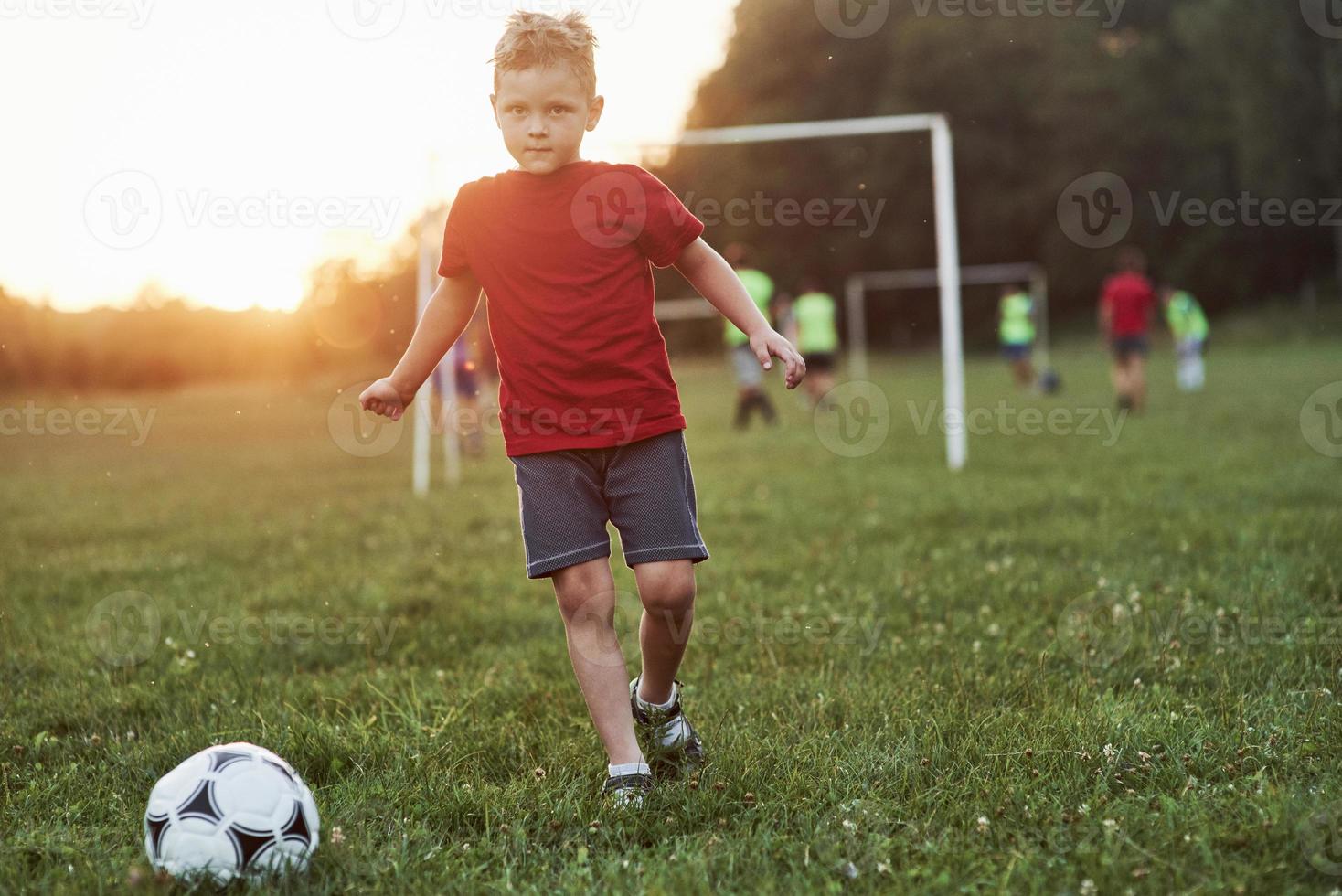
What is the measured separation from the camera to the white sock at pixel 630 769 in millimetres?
2855

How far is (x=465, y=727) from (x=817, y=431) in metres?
10.7

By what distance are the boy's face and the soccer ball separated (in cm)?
157

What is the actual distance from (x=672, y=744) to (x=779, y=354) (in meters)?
1.10

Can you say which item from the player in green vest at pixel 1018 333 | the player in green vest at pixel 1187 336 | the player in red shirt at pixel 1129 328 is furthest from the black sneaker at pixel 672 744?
the player in green vest at pixel 1018 333

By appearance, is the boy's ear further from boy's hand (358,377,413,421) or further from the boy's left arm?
boy's hand (358,377,413,421)

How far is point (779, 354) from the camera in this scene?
2.91 meters

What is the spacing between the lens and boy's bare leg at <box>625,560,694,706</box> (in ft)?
9.54

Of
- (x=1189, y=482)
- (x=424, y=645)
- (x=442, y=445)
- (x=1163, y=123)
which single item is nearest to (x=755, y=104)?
(x=1163, y=123)

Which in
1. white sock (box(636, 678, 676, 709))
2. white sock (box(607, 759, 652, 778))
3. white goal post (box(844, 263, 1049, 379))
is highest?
white goal post (box(844, 263, 1049, 379))

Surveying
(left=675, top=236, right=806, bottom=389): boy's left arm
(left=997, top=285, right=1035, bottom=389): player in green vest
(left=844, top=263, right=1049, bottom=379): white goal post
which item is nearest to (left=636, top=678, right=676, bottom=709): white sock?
(left=675, top=236, right=806, bottom=389): boy's left arm

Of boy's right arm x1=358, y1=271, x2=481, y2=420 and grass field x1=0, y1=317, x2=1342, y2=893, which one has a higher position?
boy's right arm x1=358, y1=271, x2=481, y2=420

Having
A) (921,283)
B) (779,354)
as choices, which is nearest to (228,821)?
(779,354)

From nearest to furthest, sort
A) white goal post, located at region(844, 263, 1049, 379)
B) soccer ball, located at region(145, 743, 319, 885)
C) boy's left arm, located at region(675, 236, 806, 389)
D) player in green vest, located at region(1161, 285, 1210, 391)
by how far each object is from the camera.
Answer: soccer ball, located at region(145, 743, 319, 885) → boy's left arm, located at region(675, 236, 806, 389) → player in green vest, located at region(1161, 285, 1210, 391) → white goal post, located at region(844, 263, 1049, 379)

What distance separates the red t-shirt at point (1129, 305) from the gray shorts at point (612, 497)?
A: 41.9 feet
